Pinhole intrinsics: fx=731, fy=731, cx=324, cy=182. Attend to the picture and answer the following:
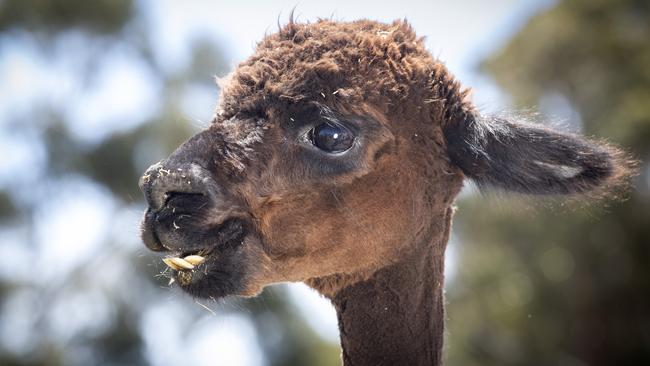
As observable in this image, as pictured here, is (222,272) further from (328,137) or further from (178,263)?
(328,137)

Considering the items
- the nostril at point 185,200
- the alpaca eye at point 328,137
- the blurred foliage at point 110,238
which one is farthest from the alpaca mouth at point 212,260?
the blurred foliage at point 110,238

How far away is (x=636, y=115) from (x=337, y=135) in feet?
71.5

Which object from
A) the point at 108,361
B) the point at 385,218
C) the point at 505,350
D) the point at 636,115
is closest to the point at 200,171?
the point at 385,218

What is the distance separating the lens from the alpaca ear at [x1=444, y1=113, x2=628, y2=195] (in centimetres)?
406

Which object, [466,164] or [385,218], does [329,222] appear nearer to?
[385,218]

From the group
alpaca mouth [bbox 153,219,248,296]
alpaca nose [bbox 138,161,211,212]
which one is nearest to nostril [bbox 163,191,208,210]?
alpaca nose [bbox 138,161,211,212]

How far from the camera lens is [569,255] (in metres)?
26.5

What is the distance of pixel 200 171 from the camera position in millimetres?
3424

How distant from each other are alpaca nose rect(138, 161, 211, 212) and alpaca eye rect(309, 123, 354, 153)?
62 centimetres

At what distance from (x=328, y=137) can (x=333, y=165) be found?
146 millimetres

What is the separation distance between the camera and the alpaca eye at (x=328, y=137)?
374cm

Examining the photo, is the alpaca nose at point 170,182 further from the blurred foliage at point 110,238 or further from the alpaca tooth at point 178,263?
the blurred foliage at point 110,238

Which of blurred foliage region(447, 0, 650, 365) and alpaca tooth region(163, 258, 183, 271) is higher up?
blurred foliage region(447, 0, 650, 365)

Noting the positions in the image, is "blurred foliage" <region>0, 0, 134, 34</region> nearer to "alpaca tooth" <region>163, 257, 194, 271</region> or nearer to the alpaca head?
the alpaca head
